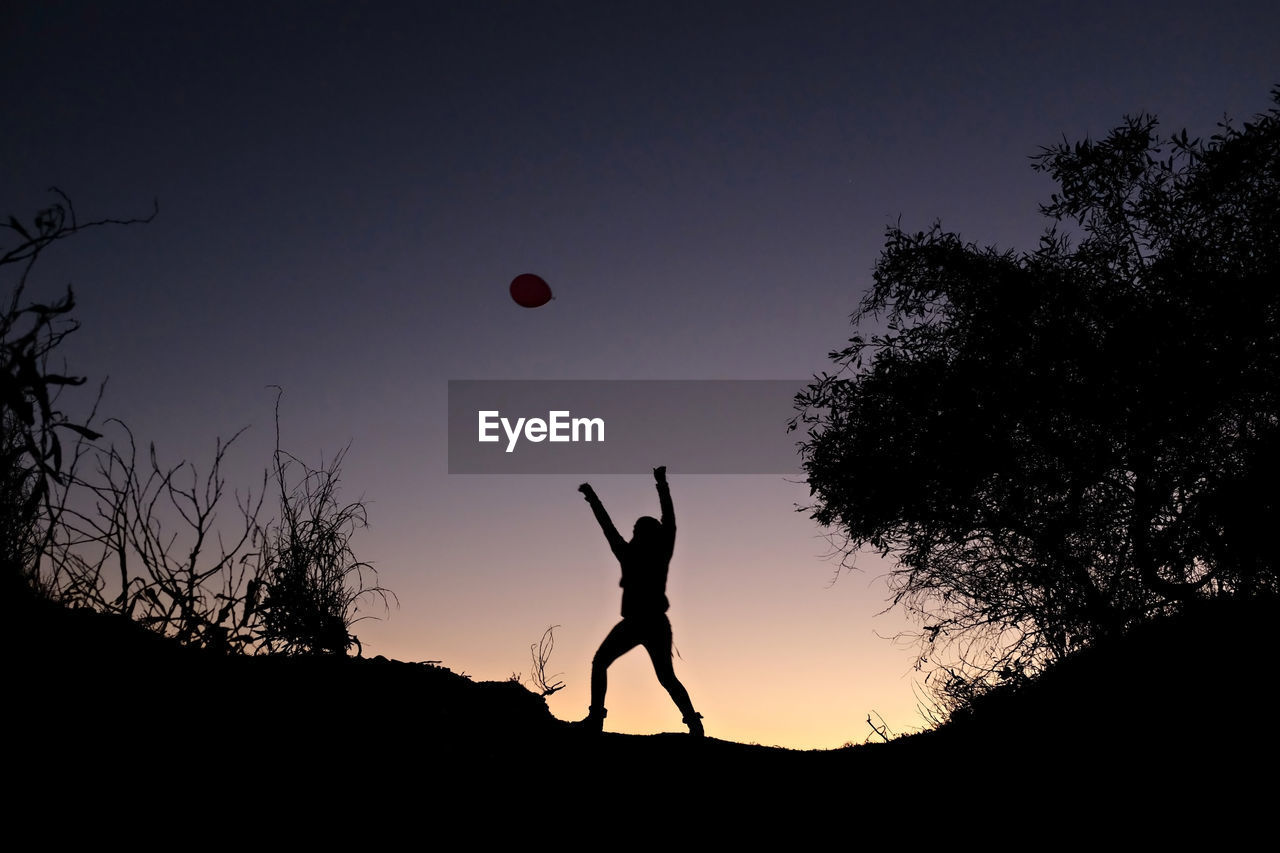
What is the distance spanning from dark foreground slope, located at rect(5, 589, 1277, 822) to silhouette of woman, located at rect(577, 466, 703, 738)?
0.41 meters

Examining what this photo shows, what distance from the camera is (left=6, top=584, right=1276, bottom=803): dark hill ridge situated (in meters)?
5.12

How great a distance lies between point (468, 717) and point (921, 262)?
11590mm

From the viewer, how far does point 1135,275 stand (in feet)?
44.8

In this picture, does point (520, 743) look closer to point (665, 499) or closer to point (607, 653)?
point (607, 653)

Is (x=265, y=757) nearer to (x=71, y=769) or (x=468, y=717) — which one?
(x=71, y=769)

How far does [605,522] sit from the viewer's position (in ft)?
29.7

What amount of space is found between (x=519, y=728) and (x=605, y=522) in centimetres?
226

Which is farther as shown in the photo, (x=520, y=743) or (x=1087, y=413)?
(x=1087, y=413)

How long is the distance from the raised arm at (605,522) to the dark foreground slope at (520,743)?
197 cm

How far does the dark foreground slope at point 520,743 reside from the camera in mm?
4949

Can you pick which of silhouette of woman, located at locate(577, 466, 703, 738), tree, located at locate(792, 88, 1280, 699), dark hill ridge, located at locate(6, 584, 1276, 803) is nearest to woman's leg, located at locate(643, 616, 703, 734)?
silhouette of woman, located at locate(577, 466, 703, 738)

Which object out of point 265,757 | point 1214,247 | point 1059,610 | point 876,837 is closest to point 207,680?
point 265,757

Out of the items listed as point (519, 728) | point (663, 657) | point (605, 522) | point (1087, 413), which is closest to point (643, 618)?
point (663, 657)

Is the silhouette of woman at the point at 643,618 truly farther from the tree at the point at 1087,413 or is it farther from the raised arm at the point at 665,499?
the tree at the point at 1087,413
